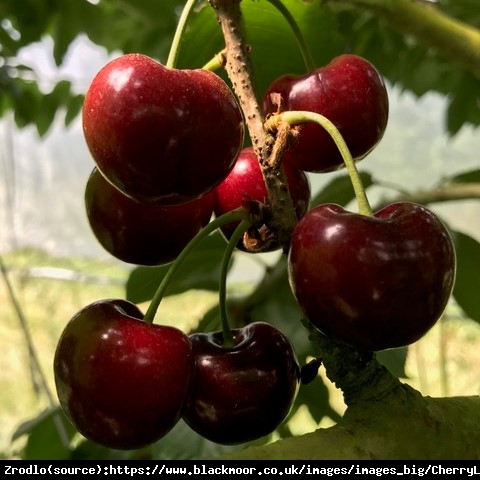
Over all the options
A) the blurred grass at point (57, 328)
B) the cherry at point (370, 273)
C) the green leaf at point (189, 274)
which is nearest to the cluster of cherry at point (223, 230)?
the cherry at point (370, 273)

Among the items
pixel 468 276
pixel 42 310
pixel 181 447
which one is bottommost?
pixel 42 310

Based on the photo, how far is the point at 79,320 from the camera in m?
0.39

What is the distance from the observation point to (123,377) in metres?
0.37

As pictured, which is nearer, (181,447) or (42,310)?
(181,447)

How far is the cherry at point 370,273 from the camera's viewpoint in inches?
12.8

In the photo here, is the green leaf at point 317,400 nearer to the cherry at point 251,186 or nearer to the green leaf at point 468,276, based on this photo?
the green leaf at point 468,276

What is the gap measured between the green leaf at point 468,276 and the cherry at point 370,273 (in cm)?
40

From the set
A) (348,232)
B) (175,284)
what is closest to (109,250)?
(348,232)

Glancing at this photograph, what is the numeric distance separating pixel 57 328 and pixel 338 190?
310 centimetres

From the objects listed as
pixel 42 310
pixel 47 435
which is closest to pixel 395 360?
pixel 47 435

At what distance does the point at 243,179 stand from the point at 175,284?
1.16 ft

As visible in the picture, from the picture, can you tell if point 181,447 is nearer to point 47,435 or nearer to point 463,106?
point 47,435

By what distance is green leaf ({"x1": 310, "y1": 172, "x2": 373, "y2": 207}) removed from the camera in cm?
75
